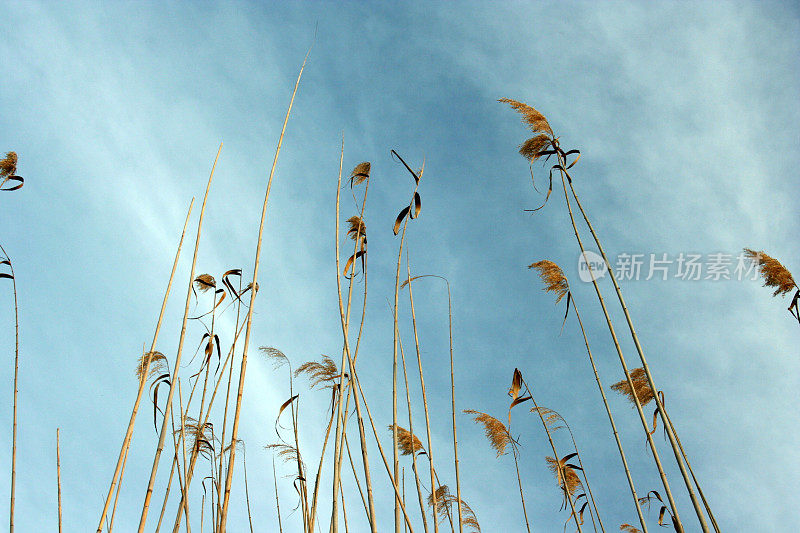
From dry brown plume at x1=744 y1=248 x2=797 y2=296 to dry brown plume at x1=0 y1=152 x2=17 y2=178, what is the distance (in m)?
4.10

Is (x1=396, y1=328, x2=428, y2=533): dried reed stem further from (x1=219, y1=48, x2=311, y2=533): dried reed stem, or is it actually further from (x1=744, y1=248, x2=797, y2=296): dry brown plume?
(x1=744, y1=248, x2=797, y2=296): dry brown plume

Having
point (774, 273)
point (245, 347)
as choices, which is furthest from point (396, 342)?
point (774, 273)

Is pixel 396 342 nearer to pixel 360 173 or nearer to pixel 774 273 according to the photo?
pixel 360 173

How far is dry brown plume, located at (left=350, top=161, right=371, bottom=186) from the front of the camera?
2.74 metres

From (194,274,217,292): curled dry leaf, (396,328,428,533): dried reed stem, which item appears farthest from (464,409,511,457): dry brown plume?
(194,274,217,292): curled dry leaf

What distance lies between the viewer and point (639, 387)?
8.98 ft

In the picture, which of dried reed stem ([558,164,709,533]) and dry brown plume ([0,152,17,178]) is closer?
dried reed stem ([558,164,709,533])

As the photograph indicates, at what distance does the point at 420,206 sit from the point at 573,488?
242 cm

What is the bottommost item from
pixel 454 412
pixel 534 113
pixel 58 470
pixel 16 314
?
pixel 58 470

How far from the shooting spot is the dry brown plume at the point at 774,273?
2828 millimetres

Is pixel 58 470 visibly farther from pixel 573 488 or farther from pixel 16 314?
pixel 573 488

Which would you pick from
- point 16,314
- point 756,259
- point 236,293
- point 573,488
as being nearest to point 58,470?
point 16,314

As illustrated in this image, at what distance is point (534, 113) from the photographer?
8.91ft

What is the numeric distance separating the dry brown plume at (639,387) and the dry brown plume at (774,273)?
0.90m
